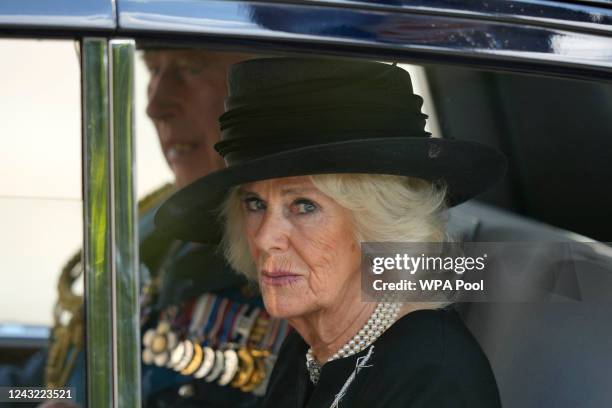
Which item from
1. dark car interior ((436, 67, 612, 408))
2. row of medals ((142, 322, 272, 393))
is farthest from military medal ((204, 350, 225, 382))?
dark car interior ((436, 67, 612, 408))

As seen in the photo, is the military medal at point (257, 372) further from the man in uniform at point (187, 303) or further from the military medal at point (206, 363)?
the military medal at point (206, 363)

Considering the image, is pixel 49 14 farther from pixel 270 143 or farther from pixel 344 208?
pixel 344 208

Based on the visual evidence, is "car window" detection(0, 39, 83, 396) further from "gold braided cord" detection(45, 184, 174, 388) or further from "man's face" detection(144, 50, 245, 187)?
"man's face" detection(144, 50, 245, 187)

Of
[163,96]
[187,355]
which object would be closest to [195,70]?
[163,96]

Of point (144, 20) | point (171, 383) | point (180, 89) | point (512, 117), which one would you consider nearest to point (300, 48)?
point (144, 20)

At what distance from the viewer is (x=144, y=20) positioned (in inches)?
60.4

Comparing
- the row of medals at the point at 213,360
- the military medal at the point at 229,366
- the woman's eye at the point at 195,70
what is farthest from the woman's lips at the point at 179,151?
the military medal at the point at 229,366

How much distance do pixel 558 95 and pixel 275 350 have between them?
772 millimetres

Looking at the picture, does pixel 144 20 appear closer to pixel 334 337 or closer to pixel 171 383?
pixel 334 337

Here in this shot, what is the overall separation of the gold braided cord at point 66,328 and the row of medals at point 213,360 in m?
0.60

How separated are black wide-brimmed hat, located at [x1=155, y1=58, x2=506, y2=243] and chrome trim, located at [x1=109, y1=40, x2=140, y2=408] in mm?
236

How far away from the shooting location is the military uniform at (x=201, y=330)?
2127 mm

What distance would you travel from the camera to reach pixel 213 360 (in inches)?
99.7

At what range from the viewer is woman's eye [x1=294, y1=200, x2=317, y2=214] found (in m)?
1.87
